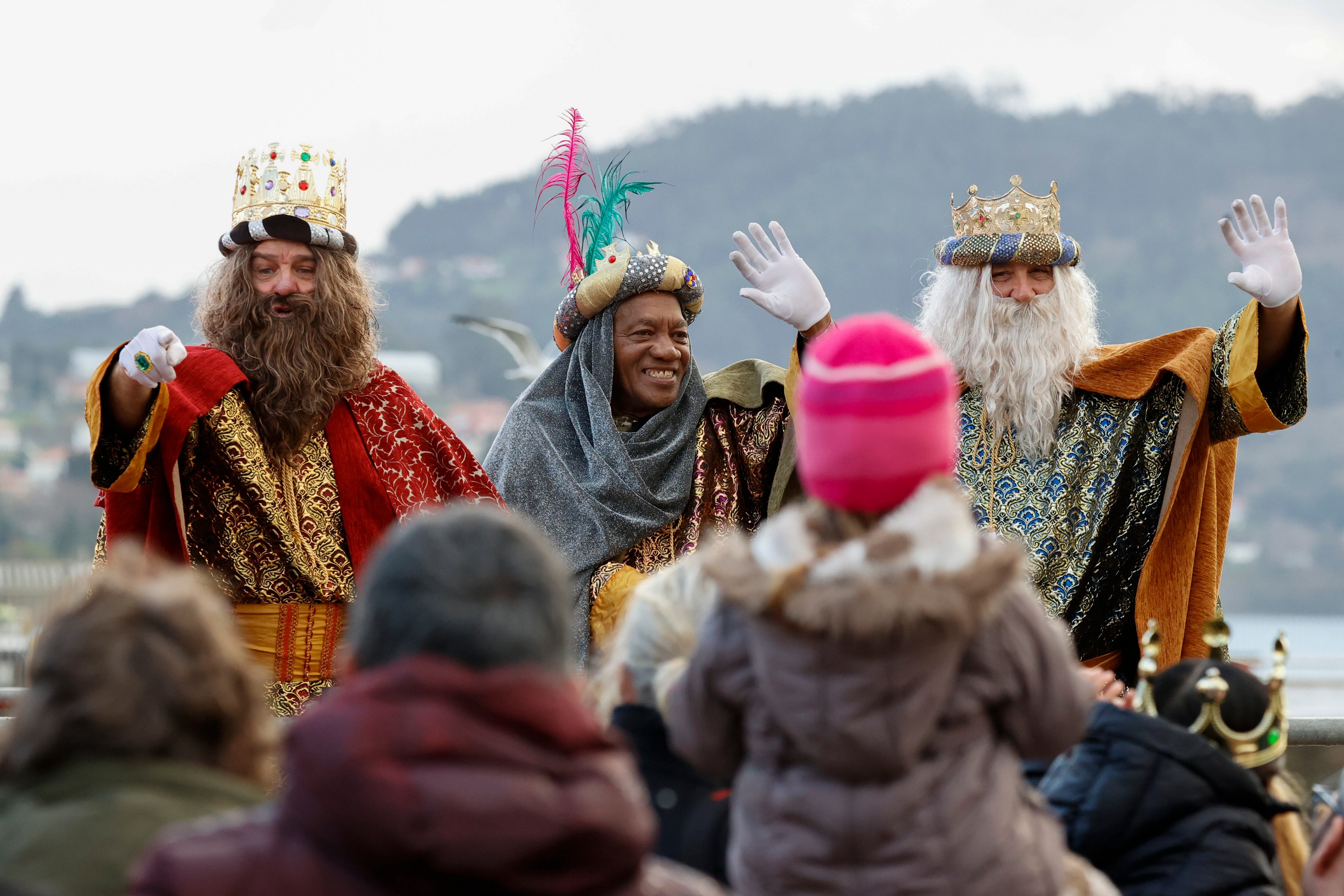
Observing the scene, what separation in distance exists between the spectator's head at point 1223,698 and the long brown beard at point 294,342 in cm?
261

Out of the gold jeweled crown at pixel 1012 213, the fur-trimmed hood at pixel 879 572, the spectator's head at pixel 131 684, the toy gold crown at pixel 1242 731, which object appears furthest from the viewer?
the gold jeweled crown at pixel 1012 213

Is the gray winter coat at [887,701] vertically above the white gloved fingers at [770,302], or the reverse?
the white gloved fingers at [770,302]

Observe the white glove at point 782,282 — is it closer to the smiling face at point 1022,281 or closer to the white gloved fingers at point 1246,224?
the smiling face at point 1022,281

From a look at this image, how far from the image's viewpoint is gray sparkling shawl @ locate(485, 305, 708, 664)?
4.68m

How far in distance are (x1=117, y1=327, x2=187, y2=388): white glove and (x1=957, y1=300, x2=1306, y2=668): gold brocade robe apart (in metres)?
2.31

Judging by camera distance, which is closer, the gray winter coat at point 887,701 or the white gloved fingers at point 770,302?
the gray winter coat at point 887,701

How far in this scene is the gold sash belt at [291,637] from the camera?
4.28 metres

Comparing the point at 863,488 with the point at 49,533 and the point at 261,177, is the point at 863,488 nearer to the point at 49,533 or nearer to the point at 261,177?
the point at 261,177

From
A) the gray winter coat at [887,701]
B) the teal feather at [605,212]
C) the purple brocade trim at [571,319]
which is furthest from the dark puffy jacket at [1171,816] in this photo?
the teal feather at [605,212]

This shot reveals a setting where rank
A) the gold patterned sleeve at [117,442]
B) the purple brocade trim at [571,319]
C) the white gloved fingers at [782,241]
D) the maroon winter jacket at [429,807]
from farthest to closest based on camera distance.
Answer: the purple brocade trim at [571,319] < the white gloved fingers at [782,241] < the gold patterned sleeve at [117,442] < the maroon winter jacket at [429,807]

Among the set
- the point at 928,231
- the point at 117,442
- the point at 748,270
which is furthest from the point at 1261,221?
the point at 928,231

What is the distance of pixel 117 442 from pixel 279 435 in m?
0.46

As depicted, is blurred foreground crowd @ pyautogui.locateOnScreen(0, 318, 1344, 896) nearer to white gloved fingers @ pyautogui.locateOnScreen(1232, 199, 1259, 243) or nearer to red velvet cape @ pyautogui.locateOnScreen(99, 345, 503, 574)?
red velvet cape @ pyautogui.locateOnScreen(99, 345, 503, 574)

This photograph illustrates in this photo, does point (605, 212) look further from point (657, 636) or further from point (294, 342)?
point (657, 636)
